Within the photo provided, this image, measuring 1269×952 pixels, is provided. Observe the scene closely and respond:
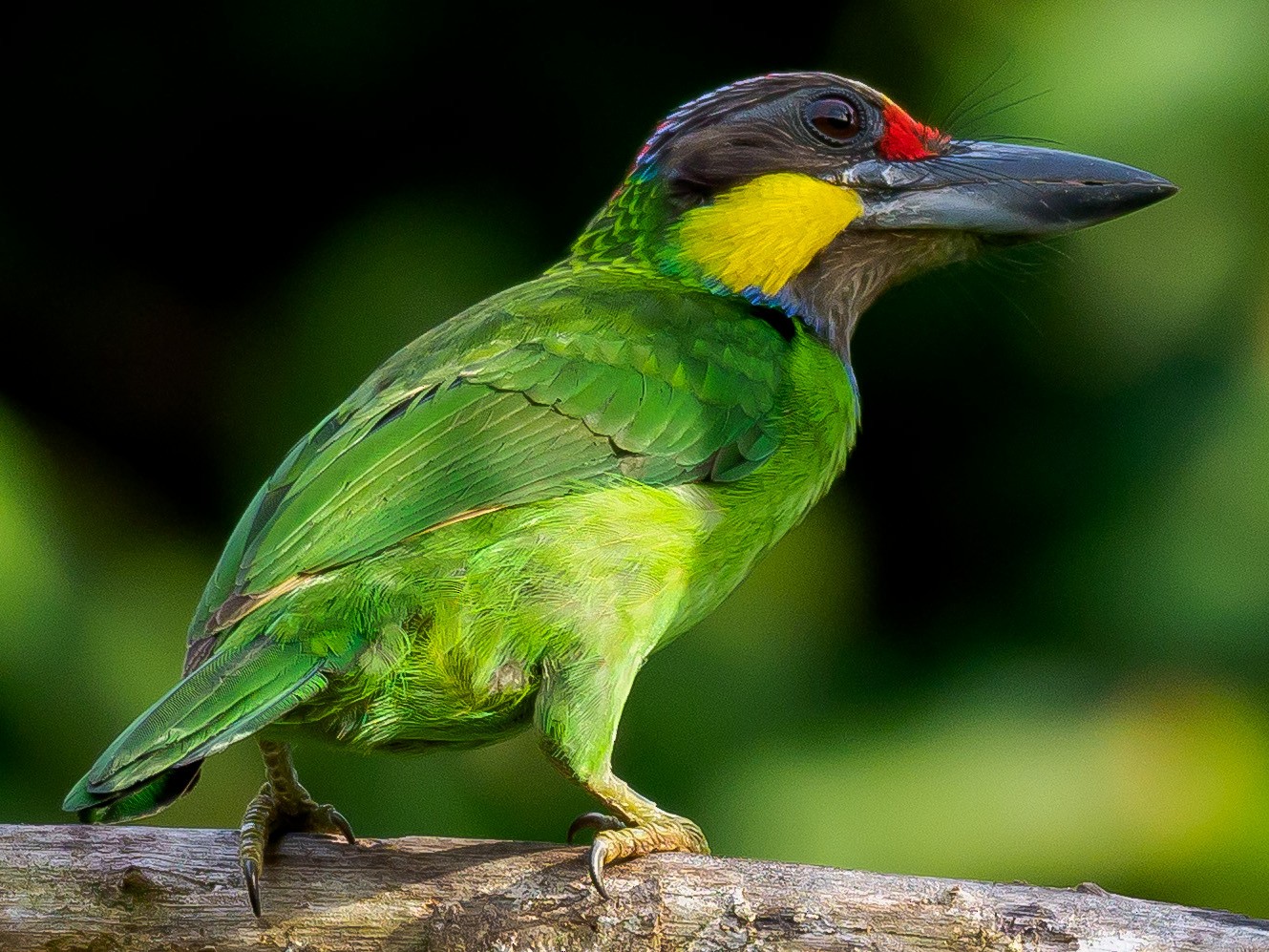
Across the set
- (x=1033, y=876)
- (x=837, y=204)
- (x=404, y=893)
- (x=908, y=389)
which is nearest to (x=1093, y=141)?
(x=908, y=389)

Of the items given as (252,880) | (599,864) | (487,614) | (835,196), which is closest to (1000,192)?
(835,196)

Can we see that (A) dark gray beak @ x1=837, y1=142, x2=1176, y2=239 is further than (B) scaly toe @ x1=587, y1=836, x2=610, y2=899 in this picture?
Yes

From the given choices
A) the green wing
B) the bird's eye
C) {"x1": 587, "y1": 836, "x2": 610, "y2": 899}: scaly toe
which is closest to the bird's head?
the bird's eye

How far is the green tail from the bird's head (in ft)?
4.19

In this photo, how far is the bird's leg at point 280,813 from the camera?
8.82ft

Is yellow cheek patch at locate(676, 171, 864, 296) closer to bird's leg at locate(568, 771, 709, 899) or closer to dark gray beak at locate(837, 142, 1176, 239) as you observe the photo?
dark gray beak at locate(837, 142, 1176, 239)

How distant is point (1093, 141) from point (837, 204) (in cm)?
123

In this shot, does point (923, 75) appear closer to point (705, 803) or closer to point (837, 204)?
point (837, 204)

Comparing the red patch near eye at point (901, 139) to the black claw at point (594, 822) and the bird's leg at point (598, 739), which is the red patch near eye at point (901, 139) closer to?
the bird's leg at point (598, 739)

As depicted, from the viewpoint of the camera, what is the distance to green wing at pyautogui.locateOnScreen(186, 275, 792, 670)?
265 centimetres

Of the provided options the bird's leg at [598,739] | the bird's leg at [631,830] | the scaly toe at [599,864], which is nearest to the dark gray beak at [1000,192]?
the bird's leg at [598,739]

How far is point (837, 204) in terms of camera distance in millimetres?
3336

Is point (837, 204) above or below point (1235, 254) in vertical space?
below

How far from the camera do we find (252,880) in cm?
256
